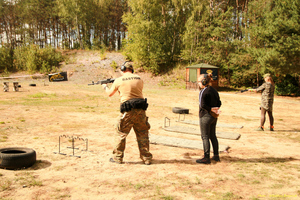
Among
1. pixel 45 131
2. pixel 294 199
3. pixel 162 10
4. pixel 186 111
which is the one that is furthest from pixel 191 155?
pixel 162 10

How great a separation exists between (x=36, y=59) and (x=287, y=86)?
3258cm

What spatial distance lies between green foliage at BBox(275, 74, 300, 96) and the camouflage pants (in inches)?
872

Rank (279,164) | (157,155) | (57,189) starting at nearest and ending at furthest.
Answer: (57,189) → (279,164) → (157,155)

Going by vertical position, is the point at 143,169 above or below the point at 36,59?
below

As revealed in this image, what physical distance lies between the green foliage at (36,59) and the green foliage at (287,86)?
95.4 feet

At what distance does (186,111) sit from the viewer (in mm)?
11664

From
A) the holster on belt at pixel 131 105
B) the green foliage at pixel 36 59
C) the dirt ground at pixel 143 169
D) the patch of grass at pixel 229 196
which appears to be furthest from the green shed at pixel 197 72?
the patch of grass at pixel 229 196

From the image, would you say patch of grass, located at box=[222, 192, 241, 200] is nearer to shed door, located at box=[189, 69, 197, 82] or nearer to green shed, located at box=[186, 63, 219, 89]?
green shed, located at box=[186, 63, 219, 89]

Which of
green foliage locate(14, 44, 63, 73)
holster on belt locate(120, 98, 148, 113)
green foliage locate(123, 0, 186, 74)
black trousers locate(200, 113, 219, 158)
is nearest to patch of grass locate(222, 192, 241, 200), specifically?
black trousers locate(200, 113, 219, 158)

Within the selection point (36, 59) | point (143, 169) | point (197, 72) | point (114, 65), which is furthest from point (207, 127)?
point (36, 59)

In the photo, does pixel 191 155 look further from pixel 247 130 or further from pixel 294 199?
pixel 247 130

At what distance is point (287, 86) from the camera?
74.6 ft

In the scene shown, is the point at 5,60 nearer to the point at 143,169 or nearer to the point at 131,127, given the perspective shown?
the point at 131,127

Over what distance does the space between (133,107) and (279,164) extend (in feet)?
11.2
